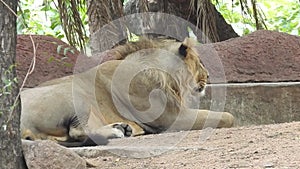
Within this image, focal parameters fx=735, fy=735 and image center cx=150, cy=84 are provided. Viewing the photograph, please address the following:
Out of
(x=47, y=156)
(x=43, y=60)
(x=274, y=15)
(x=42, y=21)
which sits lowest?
(x=274, y=15)

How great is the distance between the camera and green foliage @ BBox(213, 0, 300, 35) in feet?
38.0

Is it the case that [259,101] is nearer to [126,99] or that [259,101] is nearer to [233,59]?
[233,59]

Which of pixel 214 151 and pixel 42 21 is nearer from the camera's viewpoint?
pixel 214 151

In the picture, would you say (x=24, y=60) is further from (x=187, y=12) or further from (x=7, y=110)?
(x=7, y=110)

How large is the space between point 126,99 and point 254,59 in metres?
1.74

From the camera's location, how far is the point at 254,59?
7156 millimetres

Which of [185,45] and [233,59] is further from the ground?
[185,45]

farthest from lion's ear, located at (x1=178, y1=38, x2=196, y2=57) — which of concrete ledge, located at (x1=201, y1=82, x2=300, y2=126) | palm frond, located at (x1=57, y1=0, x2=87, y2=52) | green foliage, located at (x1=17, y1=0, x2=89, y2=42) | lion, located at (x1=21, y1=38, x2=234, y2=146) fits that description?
green foliage, located at (x1=17, y1=0, x2=89, y2=42)

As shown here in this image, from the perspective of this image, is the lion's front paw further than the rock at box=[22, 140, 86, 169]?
Yes

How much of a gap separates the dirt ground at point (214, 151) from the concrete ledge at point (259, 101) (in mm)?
1566

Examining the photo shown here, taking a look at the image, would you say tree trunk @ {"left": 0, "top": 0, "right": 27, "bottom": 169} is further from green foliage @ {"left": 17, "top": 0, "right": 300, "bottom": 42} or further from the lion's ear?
green foliage @ {"left": 17, "top": 0, "right": 300, "bottom": 42}

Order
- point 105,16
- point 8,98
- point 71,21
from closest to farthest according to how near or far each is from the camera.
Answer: point 8,98 < point 71,21 < point 105,16

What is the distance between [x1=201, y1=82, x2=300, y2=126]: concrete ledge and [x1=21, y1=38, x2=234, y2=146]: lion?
0.23 m

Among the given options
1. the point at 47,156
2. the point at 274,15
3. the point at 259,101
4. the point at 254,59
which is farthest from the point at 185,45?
the point at 274,15
